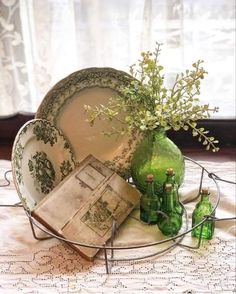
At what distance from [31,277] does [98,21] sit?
0.64 meters

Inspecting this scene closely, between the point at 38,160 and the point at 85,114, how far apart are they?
0.14 meters

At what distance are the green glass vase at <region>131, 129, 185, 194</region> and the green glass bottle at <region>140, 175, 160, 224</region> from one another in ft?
0.08

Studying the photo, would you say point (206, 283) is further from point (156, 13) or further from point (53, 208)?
point (156, 13)

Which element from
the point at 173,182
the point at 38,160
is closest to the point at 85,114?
the point at 38,160

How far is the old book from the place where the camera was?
2.44ft

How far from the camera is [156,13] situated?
3.60ft

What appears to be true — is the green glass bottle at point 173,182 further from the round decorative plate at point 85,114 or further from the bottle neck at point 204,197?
the round decorative plate at point 85,114

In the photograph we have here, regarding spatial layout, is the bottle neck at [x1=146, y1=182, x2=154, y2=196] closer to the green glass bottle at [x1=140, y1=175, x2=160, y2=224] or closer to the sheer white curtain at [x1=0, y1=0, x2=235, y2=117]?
the green glass bottle at [x1=140, y1=175, x2=160, y2=224]

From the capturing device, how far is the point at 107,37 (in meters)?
1.12

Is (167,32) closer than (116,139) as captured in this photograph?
No

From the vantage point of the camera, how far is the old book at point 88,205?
0.74 meters

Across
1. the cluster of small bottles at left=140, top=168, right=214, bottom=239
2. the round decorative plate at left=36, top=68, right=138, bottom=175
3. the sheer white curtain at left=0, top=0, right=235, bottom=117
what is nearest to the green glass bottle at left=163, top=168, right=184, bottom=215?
the cluster of small bottles at left=140, top=168, right=214, bottom=239

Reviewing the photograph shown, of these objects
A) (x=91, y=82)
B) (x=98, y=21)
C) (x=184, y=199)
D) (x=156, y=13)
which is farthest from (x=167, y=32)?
(x=184, y=199)

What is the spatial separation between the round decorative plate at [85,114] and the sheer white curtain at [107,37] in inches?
9.7
